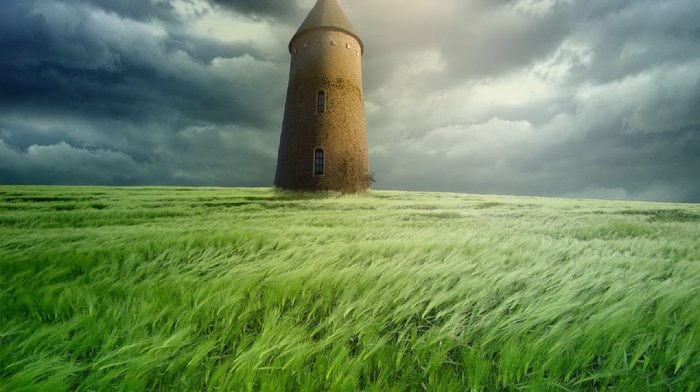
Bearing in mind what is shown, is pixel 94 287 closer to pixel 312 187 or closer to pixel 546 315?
pixel 546 315

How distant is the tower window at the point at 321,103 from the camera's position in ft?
57.4

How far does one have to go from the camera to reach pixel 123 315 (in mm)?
1373

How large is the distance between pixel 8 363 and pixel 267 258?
1.58 m

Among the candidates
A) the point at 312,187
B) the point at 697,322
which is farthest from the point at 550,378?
the point at 312,187

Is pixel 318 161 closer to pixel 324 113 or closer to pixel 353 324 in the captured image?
pixel 324 113

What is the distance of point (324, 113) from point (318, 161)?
2.97m

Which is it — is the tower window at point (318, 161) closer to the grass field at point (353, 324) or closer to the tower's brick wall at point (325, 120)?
the tower's brick wall at point (325, 120)

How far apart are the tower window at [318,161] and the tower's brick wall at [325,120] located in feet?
0.71

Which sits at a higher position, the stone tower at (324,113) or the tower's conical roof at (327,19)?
the tower's conical roof at (327,19)

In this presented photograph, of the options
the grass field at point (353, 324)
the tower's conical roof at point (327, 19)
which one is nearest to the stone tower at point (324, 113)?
the tower's conical roof at point (327, 19)

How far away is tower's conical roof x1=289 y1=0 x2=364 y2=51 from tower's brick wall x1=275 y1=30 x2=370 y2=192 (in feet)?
0.98

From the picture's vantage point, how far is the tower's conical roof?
17.9 meters

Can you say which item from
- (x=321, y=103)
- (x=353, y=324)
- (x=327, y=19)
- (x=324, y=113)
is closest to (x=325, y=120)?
(x=324, y=113)

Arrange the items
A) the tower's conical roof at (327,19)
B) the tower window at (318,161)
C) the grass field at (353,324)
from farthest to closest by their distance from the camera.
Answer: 1. the tower's conical roof at (327,19)
2. the tower window at (318,161)
3. the grass field at (353,324)
